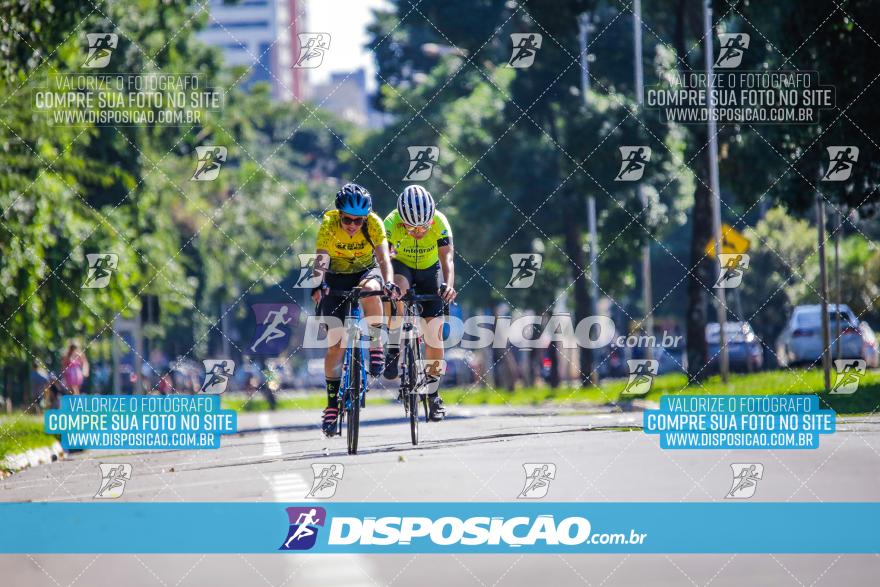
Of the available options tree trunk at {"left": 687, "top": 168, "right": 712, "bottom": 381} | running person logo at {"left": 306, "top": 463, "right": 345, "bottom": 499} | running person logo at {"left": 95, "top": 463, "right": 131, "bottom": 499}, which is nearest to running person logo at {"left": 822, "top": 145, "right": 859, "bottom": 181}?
running person logo at {"left": 306, "top": 463, "right": 345, "bottom": 499}

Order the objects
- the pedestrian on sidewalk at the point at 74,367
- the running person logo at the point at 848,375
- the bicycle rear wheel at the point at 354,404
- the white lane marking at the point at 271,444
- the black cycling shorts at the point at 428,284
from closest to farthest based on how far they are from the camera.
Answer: the running person logo at the point at 848,375 < the bicycle rear wheel at the point at 354,404 < the white lane marking at the point at 271,444 < the black cycling shorts at the point at 428,284 < the pedestrian on sidewalk at the point at 74,367

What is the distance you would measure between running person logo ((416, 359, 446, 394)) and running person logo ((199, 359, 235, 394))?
5.09ft

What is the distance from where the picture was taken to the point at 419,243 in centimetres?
1092

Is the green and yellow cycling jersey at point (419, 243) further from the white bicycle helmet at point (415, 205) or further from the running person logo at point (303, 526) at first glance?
the running person logo at point (303, 526)

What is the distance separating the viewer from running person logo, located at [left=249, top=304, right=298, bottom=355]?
34.2 feet

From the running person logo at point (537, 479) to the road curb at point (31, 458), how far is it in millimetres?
4167

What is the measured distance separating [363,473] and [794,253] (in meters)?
26.3

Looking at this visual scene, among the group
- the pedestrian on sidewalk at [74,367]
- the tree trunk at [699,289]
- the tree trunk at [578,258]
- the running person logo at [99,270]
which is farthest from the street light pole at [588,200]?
the running person logo at [99,270]

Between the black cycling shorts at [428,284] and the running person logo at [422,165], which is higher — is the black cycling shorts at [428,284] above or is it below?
below

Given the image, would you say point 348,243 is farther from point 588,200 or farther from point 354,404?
point 588,200

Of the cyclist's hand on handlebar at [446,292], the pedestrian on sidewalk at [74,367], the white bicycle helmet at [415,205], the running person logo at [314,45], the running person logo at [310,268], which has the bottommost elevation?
the pedestrian on sidewalk at [74,367]

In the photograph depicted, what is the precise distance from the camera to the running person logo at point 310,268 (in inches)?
402

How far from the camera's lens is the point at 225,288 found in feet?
95.6

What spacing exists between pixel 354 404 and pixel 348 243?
119cm
